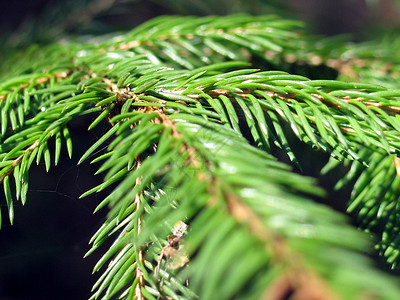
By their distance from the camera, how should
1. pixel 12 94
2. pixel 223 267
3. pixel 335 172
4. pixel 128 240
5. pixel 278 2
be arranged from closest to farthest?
1. pixel 223 267
2. pixel 128 240
3. pixel 12 94
4. pixel 335 172
5. pixel 278 2

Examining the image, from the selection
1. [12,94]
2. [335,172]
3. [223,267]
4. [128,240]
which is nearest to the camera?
[223,267]

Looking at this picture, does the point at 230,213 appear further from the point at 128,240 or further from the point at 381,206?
the point at 381,206

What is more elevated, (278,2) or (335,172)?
→ (278,2)

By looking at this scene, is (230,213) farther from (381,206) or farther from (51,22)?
(51,22)

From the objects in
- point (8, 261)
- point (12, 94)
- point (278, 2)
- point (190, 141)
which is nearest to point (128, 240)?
point (190, 141)

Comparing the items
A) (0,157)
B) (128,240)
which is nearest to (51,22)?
(0,157)

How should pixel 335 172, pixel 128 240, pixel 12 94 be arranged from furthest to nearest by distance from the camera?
Answer: pixel 335 172 < pixel 12 94 < pixel 128 240

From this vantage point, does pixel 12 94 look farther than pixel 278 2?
No

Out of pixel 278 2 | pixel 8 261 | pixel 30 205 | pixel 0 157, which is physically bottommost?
pixel 8 261

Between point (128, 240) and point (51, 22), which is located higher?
point (51, 22)
